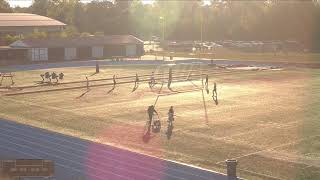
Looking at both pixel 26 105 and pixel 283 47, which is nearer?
pixel 26 105

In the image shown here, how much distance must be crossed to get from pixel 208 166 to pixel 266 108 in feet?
50.5

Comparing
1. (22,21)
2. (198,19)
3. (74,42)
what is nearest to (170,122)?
(74,42)

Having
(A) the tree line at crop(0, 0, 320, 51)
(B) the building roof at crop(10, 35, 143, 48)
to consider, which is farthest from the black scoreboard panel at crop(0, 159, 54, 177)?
(A) the tree line at crop(0, 0, 320, 51)

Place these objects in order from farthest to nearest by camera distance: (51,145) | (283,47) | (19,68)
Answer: (283,47)
(19,68)
(51,145)

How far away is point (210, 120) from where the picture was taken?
105 ft

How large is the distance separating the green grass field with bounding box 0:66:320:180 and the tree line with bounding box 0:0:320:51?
198 feet

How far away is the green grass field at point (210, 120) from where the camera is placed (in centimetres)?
2364

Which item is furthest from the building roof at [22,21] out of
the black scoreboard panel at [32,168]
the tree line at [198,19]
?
the black scoreboard panel at [32,168]

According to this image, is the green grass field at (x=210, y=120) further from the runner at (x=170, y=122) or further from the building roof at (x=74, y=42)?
the building roof at (x=74, y=42)

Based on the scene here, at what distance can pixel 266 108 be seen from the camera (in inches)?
1439

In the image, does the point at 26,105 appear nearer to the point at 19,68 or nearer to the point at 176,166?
the point at 176,166

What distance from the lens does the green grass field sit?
77.6 feet

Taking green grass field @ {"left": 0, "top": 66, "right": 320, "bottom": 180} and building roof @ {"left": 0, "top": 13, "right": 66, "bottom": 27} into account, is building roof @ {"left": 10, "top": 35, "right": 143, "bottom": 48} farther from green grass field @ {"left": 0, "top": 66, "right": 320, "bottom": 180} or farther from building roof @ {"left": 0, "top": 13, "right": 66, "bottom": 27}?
green grass field @ {"left": 0, "top": 66, "right": 320, "bottom": 180}

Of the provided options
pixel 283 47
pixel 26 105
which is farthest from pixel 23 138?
pixel 283 47
